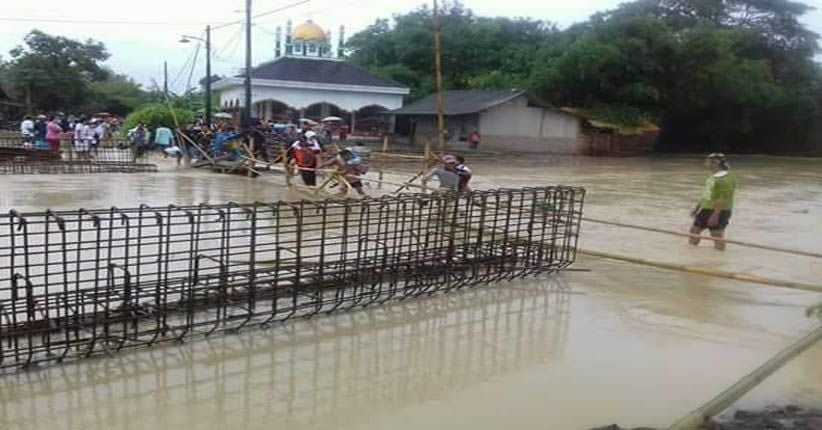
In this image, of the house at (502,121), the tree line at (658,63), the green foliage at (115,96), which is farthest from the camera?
the green foliage at (115,96)

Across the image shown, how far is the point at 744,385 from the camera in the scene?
17.3 ft

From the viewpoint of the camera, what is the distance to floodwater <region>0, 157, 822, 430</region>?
190 inches

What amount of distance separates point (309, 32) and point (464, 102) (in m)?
9.92

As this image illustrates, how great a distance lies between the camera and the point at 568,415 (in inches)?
198

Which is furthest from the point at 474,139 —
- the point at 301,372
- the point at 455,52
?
the point at 301,372

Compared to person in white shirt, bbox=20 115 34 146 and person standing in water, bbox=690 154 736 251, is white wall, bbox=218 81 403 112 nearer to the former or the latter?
person in white shirt, bbox=20 115 34 146

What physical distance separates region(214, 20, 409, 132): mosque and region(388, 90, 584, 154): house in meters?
1.72

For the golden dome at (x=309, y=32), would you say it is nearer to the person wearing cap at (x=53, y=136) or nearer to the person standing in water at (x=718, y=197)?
the person wearing cap at (x=53, y=136)

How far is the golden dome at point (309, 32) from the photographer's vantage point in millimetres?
43688

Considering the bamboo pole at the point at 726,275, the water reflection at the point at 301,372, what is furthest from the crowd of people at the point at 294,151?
the water reflection at the point at 301,372

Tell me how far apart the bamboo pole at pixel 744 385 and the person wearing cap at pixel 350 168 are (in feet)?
32.6

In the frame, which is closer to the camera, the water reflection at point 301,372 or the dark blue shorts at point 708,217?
the water reflection at point 301,372

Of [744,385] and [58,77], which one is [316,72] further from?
[744,385]

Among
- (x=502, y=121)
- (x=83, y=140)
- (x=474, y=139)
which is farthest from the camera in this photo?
(x=502, y=121)
